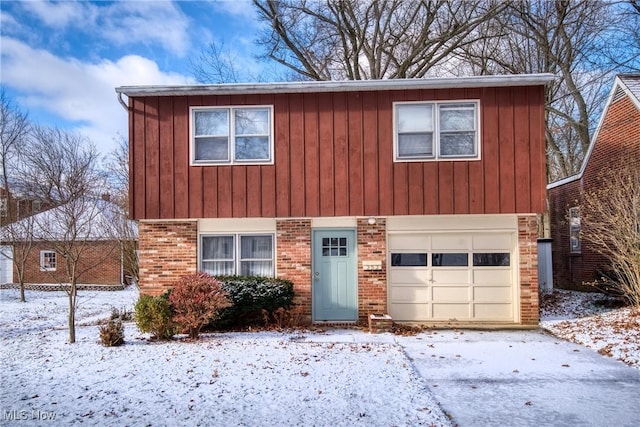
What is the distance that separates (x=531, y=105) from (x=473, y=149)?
152 cm

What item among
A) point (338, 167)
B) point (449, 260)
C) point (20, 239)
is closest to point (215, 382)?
point (338, 167)

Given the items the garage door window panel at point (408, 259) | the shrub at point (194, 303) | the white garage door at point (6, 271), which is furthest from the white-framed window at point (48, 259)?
the garage door window panel at point (408, 259)

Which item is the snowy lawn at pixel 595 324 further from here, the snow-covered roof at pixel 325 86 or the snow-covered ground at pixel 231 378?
the snow-covered roof at pixel 325 86

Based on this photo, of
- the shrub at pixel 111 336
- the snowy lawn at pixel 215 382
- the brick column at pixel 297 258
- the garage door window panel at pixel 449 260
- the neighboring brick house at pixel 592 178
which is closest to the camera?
the snowy lawn at pixel 215 382

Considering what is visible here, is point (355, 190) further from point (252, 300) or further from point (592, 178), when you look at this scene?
point (592, 178)

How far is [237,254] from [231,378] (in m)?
4.53

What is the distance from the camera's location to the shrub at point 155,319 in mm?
8094

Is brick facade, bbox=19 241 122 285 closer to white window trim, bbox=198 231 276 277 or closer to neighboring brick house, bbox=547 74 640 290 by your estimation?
white window trim, bbox=198 231 276 277

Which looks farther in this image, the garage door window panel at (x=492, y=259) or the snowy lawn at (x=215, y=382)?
the garage door window panel at (x=492, y=259)

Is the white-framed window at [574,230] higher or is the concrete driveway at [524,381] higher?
the white-framed window at [574,230]

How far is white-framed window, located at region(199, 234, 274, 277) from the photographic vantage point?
401 inches

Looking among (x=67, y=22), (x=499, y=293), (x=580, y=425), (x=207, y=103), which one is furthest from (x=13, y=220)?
(x=580, y=425)

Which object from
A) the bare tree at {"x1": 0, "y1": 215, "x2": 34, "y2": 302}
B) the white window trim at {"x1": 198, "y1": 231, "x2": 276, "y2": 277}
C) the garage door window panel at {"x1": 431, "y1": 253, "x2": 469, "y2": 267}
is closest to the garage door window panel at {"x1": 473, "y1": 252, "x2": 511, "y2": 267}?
the garage door window panel at {"x1": 431, "y1": 253, "x2": 469, "y2": 267}

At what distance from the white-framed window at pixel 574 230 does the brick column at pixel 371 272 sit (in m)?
8.54
